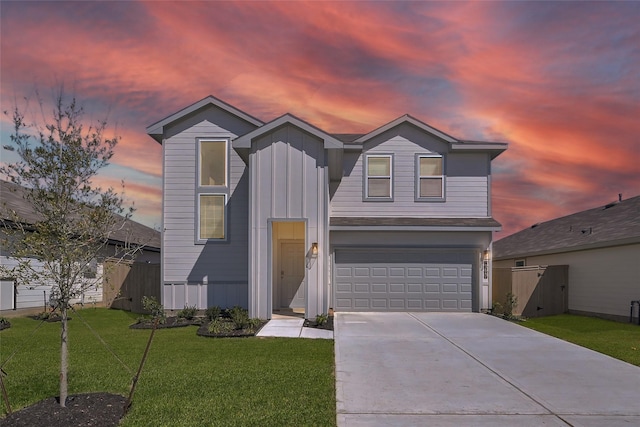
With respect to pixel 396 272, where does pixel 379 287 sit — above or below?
below

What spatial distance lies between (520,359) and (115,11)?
11.7 m

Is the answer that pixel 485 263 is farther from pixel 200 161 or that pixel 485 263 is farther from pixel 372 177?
pixel 200 161

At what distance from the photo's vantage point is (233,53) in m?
13.6

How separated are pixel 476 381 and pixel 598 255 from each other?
Result: 487 inches

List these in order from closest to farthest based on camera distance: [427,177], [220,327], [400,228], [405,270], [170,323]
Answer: [220,327], [170,323], [400,228], [405,270], [427,177]

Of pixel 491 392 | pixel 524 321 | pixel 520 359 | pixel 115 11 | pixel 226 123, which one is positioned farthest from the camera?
pixel 226 123

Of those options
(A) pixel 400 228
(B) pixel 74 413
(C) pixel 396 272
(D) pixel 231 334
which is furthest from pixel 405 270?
(B) pixel 74 413

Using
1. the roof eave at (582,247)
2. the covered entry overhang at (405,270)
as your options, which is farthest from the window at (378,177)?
the roof eave at (582,247)

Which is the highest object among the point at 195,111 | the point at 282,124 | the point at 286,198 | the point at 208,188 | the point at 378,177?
the point at 195,111

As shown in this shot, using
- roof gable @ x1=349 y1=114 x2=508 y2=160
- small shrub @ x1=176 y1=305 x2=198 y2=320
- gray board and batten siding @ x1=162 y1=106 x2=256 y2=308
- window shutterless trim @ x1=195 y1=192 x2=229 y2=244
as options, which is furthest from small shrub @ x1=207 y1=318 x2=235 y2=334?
roof gable @ x1=349 y1=114 x2=508 y2=160

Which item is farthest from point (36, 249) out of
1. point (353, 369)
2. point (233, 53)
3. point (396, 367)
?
point (233, 53)

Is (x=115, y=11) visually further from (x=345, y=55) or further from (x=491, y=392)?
(x=491, y=392)

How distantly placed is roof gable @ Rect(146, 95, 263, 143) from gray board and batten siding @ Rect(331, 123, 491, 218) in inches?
152

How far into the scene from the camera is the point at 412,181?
62.4 feet
